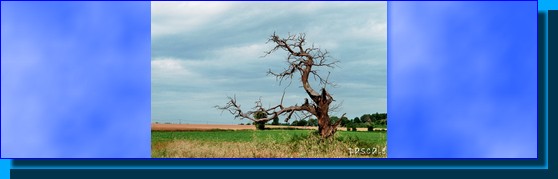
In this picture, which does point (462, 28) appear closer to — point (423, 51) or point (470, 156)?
point (423, 51)

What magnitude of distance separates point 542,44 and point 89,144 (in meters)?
4.30

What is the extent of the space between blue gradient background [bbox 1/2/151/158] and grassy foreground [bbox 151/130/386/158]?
0.89 feet

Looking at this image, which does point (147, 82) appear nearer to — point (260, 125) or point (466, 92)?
point (260, 125)

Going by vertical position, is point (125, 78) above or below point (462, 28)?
below

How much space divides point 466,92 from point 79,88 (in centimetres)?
356

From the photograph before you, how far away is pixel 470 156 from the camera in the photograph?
6.38 m

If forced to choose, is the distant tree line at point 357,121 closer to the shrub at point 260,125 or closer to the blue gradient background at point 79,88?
the shrub at point 260,125

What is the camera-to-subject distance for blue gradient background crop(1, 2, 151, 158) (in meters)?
6.42

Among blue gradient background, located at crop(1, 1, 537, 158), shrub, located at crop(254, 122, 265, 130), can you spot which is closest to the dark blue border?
blue gradient background, located at crop(1, 1, 537, 158)

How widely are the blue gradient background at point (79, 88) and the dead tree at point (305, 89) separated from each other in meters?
0.91

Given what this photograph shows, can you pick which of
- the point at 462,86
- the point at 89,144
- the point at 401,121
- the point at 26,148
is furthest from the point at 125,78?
the point at 462,86

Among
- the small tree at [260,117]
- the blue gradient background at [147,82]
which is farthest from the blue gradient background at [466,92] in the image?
the small tree at [260,117]

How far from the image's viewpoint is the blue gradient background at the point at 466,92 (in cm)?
636
